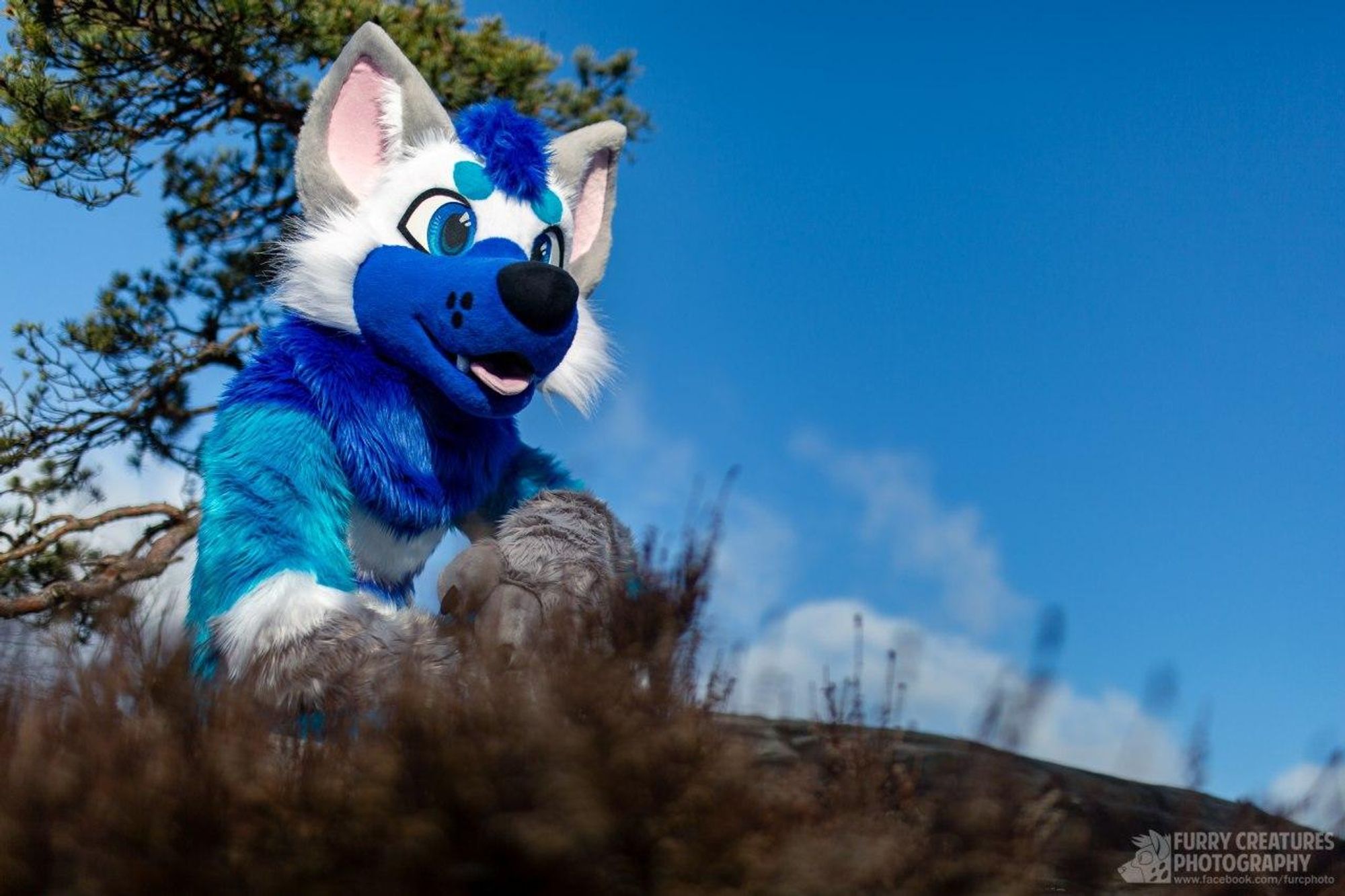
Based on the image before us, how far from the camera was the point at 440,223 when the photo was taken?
3801 millimetres

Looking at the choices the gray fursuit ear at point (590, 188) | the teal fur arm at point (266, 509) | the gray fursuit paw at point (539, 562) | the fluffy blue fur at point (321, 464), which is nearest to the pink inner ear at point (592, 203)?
the gray fursuit ear at point (590, 188)

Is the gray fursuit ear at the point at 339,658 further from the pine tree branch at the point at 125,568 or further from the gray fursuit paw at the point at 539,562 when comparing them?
the pine tree branch at the point at 125,568

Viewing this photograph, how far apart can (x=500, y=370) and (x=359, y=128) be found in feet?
2.98

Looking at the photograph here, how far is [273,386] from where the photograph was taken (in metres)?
3.51

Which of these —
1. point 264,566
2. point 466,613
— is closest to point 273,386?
point 264,566

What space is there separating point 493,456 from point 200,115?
3792mm

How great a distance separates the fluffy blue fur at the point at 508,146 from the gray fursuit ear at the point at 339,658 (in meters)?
1.40

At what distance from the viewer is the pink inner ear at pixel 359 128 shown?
13.0 ft

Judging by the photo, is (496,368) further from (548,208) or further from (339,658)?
(339,658)

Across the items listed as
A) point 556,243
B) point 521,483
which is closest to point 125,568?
point 521,483

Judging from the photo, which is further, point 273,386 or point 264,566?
point 273,386

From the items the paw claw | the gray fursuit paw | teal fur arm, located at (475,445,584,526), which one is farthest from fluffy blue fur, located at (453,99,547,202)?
the paw claw

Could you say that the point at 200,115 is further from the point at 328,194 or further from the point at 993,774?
the point at 993,774

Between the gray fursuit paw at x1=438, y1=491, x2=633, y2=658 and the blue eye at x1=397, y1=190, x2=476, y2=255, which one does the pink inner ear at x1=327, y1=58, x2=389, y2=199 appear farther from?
the gray fursuit paw at x1=438, y1=491, x2=633, y2=658
